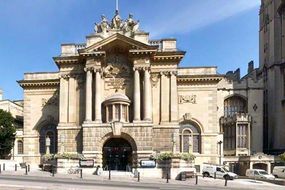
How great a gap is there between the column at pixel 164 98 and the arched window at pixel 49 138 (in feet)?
48.6

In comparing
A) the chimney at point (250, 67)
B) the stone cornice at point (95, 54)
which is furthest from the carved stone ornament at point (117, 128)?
the chimney at point (250, 67)

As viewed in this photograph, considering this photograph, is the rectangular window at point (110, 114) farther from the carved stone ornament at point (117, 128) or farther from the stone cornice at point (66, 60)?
the stone cornice at point (66, 60)

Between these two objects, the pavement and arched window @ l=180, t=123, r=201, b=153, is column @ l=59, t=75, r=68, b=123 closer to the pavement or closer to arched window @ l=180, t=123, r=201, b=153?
the pavement

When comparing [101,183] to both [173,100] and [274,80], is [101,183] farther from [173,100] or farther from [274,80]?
[274,80]

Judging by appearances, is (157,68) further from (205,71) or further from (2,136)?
(2,136)

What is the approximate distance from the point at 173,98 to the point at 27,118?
20.1 meters

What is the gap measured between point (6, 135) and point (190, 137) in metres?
26.7

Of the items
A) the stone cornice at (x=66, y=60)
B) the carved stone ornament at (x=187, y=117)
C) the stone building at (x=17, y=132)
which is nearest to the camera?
the stone cornice at (x=66, y=60)

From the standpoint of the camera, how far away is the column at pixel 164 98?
5900 cm

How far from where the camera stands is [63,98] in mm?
60156

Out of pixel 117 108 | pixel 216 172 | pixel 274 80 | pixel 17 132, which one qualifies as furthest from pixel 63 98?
pixel 274 80

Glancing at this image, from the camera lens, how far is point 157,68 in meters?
59.9

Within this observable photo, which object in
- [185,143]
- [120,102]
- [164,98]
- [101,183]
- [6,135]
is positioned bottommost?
[101,183]

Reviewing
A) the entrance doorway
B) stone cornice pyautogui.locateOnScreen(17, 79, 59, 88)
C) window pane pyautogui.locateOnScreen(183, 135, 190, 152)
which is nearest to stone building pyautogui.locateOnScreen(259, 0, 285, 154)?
window pane pyautogui.locateOnScreen(183, 135, 190, 152)
